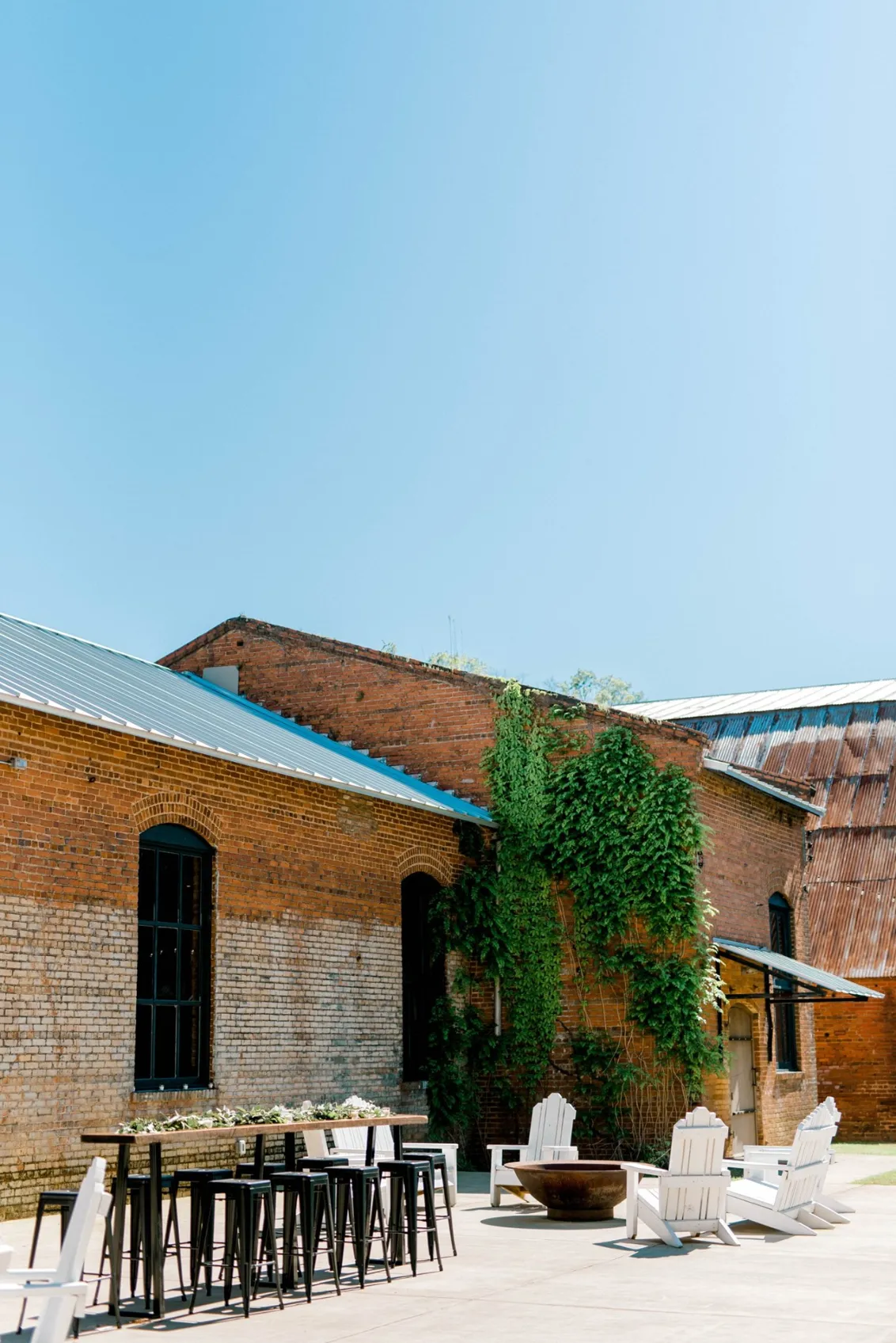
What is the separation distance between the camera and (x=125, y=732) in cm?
1294

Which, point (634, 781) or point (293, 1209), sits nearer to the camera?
point (293, 1209)

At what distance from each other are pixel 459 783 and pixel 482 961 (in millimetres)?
2349

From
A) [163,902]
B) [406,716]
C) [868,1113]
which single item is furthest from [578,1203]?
[868,1113]

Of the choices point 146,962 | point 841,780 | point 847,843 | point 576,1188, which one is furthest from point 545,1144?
point 841,780

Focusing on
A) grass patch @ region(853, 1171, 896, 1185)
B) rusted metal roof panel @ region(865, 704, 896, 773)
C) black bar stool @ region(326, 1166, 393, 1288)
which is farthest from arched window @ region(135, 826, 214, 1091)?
rusted metal roof panel @ region(865, 704, 896, 773)

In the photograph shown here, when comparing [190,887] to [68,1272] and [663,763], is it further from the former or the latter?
[68,1272]

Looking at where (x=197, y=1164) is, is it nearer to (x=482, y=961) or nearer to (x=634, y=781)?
(x=482, y=961)

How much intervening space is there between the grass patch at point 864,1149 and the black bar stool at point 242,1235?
12.3 m

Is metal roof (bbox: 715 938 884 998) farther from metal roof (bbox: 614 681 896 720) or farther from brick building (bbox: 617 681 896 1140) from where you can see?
metal roof (bbox: 614 681 896 720)

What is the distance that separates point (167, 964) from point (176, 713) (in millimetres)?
2612

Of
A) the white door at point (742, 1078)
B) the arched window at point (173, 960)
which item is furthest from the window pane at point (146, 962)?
the white door at point (742, 1078)

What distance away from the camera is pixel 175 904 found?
1382 centimetres

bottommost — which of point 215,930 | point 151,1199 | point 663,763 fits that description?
point 151,1199

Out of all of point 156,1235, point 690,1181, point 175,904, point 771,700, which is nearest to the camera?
point 156,1235
